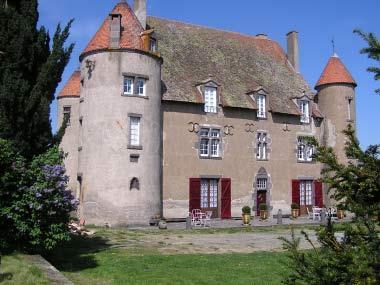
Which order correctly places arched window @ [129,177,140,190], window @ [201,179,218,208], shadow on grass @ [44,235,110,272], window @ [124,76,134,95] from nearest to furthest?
1. shadow on grass @ [44,235,110,272]
2. arched window @ [129,177,140,190]
3. window @ [124,76,134,95]
4. window @ [201,179,218,208]

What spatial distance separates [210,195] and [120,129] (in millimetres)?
7251

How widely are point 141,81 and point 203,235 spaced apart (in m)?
9.77

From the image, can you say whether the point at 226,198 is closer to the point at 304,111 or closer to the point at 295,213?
the point at 295,213

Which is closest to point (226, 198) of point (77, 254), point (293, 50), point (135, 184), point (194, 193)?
point (194, 193)

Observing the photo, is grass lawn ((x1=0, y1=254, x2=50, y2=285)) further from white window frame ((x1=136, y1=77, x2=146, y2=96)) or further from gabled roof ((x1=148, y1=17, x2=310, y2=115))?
gabled roof ((x1=148, y1=17, x2=310, y2=115))

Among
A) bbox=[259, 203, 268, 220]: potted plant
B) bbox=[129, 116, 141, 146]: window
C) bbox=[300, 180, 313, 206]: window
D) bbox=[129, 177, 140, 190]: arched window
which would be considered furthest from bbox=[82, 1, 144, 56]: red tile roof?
bbox=[300, 180, 313, 206]: window

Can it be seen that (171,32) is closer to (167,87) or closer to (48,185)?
(167,87)

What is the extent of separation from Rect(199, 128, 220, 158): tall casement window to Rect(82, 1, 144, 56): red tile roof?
6571 millimetres

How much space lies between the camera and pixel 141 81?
25469 mm

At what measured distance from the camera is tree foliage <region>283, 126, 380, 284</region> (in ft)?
12.5

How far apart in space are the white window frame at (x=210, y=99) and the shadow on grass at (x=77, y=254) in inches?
513

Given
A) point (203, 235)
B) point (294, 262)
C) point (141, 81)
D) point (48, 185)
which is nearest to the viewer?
point (294, 262)

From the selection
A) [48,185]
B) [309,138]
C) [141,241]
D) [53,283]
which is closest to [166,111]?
[141,241]

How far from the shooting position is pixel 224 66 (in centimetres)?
3164
